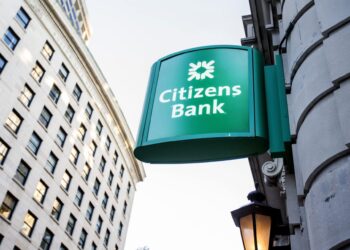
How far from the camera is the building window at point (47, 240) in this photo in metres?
29.3

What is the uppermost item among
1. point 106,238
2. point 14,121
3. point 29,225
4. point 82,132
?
point 82,132

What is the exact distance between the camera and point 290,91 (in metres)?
4.48

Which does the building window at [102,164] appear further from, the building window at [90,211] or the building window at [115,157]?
the building window at [90,211]

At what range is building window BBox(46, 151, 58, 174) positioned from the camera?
103ft

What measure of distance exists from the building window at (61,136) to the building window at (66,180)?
2342 mm

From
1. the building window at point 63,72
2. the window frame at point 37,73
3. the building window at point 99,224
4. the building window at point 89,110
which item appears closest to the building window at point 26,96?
the window frame at point 37,73

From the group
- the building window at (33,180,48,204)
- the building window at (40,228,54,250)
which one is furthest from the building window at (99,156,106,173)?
the building window at (40,228,54,250)

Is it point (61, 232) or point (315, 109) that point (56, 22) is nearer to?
point (61, 232)

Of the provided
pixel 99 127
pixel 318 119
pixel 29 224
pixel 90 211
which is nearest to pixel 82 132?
pixel 99 127

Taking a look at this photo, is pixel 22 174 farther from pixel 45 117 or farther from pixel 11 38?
pixel 11 38

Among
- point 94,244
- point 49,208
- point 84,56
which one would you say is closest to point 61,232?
point 49,208

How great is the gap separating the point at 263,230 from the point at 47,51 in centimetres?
3325

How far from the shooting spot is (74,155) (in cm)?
3538

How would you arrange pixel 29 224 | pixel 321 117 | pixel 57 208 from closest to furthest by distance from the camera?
pixel 321 117
pixel 29 224
pixel 57 208
